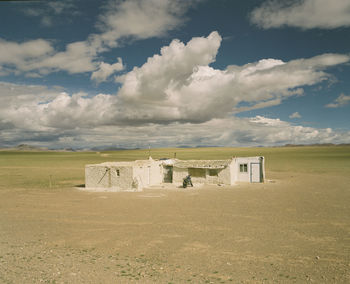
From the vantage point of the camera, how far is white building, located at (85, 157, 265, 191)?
28.4m

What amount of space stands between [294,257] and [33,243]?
407 inches

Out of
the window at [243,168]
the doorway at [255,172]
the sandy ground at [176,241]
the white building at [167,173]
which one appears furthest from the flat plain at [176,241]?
the window at [243,168]

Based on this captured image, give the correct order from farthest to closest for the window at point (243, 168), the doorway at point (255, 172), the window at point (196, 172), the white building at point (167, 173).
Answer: the window at point (243, 168)
the doorway at point (255, 172)
the window at point (196, 172)
the white building at point (167, 173)

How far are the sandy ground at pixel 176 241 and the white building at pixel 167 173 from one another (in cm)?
626

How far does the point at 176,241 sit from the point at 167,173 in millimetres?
22892

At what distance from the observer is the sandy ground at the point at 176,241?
28.9ft

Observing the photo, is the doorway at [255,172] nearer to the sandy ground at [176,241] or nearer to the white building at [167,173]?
the white building at [167,173]

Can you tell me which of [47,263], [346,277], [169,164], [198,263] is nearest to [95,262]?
[47,263]

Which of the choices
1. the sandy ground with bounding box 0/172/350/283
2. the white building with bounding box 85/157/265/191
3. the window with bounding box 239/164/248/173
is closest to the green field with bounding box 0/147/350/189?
the white building with bounding box 85/157/265/191

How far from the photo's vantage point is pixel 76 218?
54.4 feet

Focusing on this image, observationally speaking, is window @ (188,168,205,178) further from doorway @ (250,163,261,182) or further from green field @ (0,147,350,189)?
green field @ (0,147,350,189)

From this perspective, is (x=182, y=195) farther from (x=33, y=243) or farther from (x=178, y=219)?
(x=33, y=243)

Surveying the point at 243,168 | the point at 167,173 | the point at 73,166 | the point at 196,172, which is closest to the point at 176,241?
the point at 196,172

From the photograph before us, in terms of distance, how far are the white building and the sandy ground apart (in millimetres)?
6255
